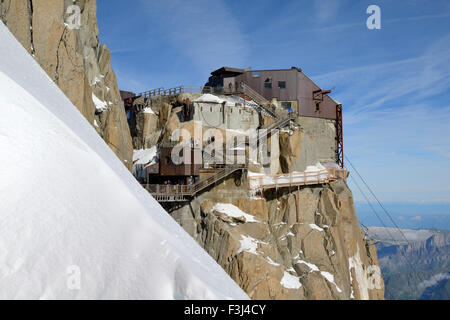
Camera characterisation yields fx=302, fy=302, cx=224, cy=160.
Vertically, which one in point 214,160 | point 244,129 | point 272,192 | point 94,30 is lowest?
point 272,192

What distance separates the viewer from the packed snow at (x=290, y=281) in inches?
1206

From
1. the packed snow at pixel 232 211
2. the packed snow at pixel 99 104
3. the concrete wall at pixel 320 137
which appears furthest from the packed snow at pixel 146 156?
the concrete wall at pixel 320 137

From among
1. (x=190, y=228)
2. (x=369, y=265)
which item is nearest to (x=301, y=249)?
(x=190, y=228)

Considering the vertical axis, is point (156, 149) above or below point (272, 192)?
above

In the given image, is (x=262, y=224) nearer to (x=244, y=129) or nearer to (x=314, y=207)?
(x=314, y=207)

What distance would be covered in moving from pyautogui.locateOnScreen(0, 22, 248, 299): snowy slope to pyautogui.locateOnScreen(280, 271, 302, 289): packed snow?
28.2 meters

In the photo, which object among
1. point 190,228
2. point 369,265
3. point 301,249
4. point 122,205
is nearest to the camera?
point 122,205

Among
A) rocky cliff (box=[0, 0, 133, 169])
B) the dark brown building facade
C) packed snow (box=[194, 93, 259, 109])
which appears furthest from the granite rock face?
the dark brown building facade

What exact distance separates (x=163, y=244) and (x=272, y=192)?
33.9 metres

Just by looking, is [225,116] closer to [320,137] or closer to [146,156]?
[146,156]

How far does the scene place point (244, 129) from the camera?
42.5 m

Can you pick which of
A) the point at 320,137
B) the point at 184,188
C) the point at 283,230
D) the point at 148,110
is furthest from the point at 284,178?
the point at 148,110

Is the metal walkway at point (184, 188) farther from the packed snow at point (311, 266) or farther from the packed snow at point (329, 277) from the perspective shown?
the packed snow at point (329, 277)

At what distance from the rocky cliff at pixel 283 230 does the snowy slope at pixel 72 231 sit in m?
25.8
